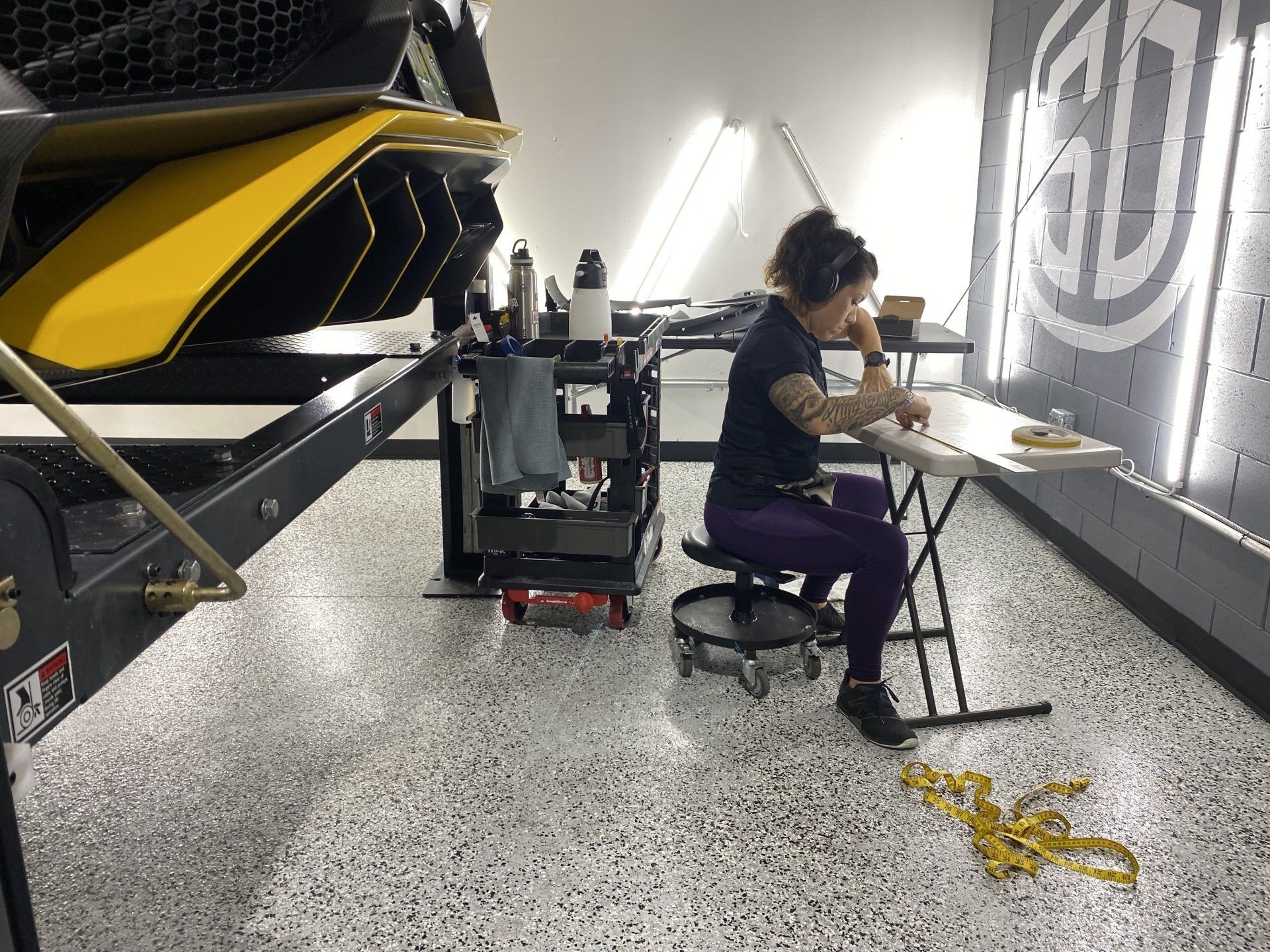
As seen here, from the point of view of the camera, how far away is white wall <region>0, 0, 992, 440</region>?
440cm

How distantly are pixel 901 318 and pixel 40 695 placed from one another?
141 inches

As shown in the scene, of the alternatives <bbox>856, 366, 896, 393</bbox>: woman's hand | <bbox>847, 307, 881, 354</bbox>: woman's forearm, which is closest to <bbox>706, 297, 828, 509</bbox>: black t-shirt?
<bbox>856, 366, 896, 393</bbox>: woman's hand

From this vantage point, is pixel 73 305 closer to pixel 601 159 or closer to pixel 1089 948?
pixel 1089 948

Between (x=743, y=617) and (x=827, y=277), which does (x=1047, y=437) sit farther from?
(x=743, y=617)

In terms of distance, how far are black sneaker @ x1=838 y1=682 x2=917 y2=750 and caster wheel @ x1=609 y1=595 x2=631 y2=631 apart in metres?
0.75

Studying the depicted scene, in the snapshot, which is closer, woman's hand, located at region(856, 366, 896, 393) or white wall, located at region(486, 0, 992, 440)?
woman's hand, located at region(856, 366, 896, 393)

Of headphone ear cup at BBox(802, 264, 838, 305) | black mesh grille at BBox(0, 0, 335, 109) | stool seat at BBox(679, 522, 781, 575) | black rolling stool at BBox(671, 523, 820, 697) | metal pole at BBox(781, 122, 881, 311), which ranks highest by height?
metal pole at BBox(781, 122, 881, 311)

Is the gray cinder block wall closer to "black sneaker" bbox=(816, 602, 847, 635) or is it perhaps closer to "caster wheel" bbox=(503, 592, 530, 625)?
"black sneaker" bbox=(816, 602, 847, 635)

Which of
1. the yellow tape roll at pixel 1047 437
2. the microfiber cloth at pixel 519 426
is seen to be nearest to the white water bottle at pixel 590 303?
the microfiber cloth at pixel 519 426

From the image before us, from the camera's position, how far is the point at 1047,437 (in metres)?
2.17

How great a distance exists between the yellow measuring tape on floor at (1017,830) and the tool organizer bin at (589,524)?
3.38 feet

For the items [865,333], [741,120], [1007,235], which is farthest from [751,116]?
[865,333]

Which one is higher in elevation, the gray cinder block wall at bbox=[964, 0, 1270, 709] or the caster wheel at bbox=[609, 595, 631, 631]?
the gray cinder block wall at bbox=[964, 0, 1270, 709]

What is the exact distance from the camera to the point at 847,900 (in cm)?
178
